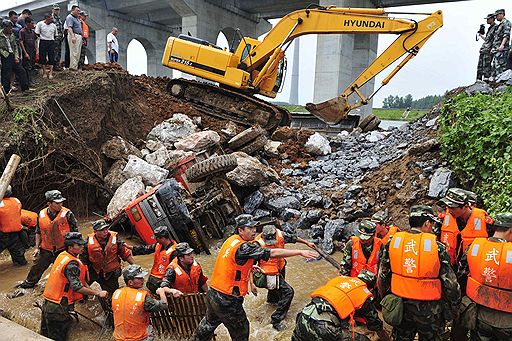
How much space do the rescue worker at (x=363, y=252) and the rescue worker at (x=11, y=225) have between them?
488 centimetres

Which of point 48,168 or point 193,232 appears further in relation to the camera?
point 48,168

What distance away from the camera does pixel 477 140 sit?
5719 millimetres

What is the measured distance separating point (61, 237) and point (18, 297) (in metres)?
0.95

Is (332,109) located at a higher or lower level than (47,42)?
lower

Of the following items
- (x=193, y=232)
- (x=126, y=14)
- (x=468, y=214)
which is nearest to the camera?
(x=468, y=214)

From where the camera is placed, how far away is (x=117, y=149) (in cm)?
902

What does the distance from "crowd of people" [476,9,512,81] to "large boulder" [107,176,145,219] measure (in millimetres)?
8413

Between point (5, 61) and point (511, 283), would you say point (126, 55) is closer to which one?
point (5, 61)

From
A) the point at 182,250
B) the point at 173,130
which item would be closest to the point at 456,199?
the point at 182,250

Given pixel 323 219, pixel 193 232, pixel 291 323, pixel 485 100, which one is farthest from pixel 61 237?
pixel 485 100

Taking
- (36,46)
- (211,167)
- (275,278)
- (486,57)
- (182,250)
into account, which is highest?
(486,57)

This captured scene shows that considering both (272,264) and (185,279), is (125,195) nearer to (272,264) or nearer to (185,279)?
(185,279)

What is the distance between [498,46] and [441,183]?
176 inches

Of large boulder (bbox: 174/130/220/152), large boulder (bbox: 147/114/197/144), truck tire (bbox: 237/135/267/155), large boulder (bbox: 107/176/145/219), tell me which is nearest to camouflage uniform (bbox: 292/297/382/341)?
large boulder (bbox: 107/176/145/219)
